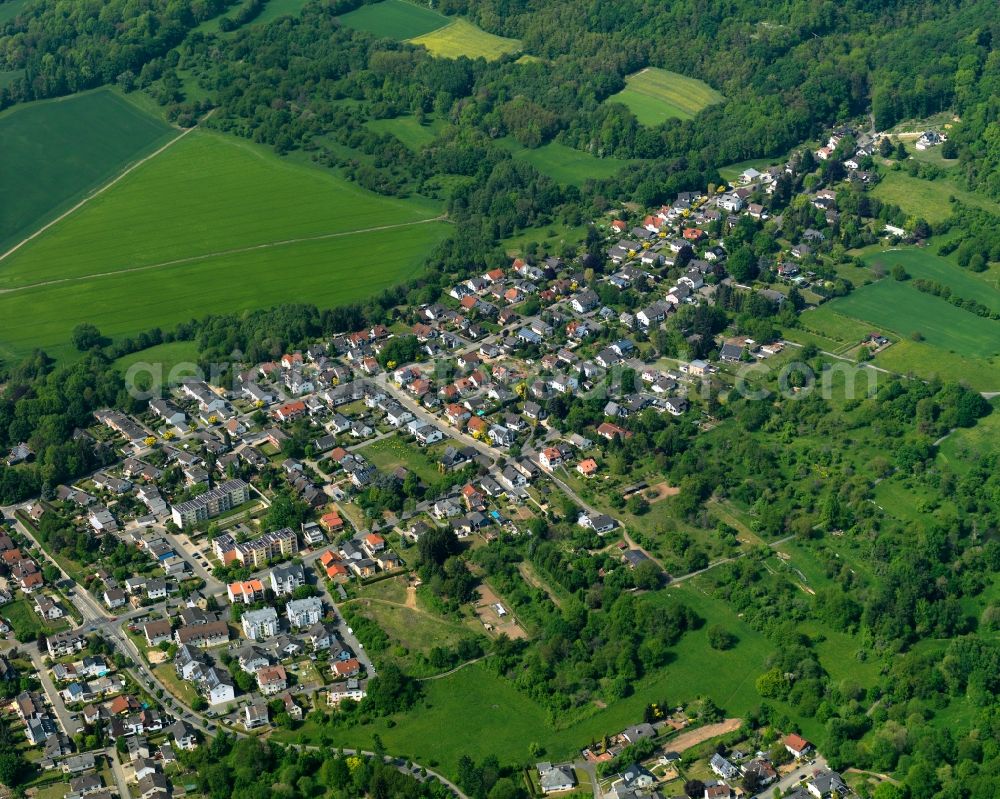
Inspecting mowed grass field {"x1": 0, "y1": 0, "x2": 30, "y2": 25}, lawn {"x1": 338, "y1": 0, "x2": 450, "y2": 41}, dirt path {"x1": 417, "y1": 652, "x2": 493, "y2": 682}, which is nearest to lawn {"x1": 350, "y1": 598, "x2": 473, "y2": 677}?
dirt path {"x1": 417, "y1": 652, "x2": 493, "y2": 682}

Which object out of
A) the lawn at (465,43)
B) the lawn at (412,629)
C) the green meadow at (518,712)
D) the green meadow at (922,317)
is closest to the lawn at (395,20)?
the lawn at (465,43)

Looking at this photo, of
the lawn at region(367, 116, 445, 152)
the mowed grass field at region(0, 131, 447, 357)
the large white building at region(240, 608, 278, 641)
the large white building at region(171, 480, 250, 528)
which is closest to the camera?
the large white building at region(240, 608, 278, 641)

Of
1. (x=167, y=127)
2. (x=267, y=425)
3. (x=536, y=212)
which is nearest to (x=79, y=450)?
(x=267, y=425)

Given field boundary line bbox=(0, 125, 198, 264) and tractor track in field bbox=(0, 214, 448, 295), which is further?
field boundary line bbox=(0, 125, 198, 264)

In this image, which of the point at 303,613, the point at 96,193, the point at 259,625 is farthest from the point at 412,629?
the point at 96,193

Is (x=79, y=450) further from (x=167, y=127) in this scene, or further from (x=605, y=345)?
(x=167, y=127)

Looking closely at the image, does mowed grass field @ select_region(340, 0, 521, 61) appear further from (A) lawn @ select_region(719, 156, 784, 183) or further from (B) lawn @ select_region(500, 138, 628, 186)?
(A) lawn @ select_region(719, 156, 784, 183)
